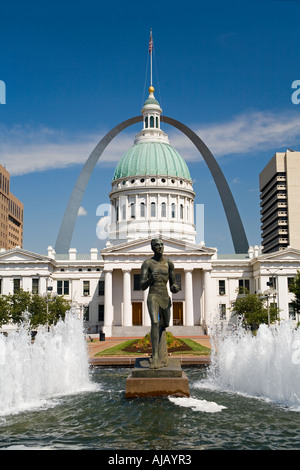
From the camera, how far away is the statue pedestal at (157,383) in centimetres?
1561

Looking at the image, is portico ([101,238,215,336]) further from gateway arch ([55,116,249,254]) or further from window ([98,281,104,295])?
gateway arch ([55,116,249,254])

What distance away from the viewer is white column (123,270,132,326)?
68625 millimetres

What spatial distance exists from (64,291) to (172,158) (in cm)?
3308

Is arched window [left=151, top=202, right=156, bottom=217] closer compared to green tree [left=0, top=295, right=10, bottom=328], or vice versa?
green tree [left=0, top=295, right=10, bottom=328]

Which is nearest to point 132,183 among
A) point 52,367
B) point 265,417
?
point 52,367

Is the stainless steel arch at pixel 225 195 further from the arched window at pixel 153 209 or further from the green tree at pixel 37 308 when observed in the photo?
the green tree at pixel 37 308

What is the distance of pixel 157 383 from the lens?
15.6 metres

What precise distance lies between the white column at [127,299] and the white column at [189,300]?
8039 millimetres

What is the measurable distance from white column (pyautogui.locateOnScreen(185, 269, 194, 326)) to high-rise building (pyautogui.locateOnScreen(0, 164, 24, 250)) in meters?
89.0

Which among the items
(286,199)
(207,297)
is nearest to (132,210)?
(207,297)

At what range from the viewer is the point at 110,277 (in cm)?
7031

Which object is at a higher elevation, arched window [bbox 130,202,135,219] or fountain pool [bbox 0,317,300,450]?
arched window [bbox 130,202,135,219]

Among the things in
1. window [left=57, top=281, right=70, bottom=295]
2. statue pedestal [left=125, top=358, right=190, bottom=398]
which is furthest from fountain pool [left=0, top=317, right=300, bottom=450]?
window [left=57, top=281, right=70, bottom=295]

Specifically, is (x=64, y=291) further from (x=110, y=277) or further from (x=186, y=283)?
(x=186, y=283)
